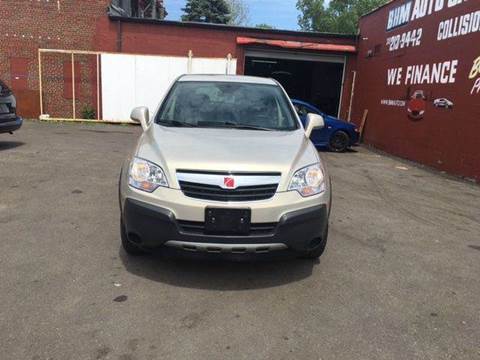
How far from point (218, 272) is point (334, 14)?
6780 centimetres

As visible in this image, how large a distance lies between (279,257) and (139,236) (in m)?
1.15

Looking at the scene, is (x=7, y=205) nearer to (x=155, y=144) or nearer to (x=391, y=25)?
(x=155, y=144)

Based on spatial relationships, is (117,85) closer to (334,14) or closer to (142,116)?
(142,116)

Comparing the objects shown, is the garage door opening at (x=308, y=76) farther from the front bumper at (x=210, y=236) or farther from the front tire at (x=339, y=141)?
the front bumper at (x=210, y=236)

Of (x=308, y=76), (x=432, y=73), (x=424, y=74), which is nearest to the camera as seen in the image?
(x=432, y=73)

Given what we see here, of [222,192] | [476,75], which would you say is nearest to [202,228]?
[222,192]

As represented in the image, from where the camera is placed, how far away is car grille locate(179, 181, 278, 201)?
12.4 feet

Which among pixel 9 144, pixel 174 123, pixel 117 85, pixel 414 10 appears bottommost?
pixel 9 144

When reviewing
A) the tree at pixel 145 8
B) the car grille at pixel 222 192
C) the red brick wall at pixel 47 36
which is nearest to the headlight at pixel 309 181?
the car grille at pixel 222 192

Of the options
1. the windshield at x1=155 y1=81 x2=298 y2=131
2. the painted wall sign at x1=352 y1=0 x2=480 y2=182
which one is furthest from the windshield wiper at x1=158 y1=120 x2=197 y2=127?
the painted wall sign at x1=352 y1=0 x2=480 y2=182

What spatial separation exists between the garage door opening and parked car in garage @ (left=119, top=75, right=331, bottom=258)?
1694 cm

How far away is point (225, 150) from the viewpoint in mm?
4051

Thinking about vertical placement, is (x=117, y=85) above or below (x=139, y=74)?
below

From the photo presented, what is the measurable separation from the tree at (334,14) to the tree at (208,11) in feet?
67.5
